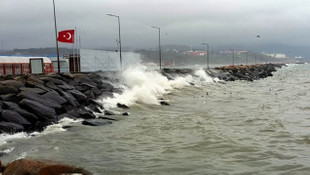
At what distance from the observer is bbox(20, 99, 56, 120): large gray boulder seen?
14072 mm

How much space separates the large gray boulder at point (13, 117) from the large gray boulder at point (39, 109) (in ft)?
2.87

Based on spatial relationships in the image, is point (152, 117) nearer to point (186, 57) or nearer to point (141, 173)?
point (141, 173)

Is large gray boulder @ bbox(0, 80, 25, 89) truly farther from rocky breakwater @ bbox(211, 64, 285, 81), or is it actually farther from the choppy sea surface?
rocky breakwater @ bbox(211, 64, 285, 81)

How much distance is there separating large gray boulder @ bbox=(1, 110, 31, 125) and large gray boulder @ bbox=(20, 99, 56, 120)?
2.87 feet

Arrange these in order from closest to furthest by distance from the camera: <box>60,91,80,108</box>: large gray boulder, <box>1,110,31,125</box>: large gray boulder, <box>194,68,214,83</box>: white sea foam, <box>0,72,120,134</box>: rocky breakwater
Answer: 1. <box>1,110,31,125</box>: large gray boulder
2. <box>0,72,120,134</box>: rocky breakwater
3. <box>60,91,80,108</box>: large gray boulder
4. <box>194,68,214,83</box>: white sea foam

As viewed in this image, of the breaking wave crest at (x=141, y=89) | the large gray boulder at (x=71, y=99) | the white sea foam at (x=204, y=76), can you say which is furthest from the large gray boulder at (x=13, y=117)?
the white sea foam at (x=204, y=76)

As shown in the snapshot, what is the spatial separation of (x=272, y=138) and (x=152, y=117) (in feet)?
21.4

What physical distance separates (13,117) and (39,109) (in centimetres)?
135

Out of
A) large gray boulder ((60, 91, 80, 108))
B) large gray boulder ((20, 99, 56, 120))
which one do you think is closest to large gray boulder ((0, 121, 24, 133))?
large gray boulder ((20, 99, 56, 120))

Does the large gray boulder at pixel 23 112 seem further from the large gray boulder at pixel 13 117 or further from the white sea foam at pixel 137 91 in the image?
the white sea foam at pixel 137 91

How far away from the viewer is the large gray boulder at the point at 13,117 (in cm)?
1290

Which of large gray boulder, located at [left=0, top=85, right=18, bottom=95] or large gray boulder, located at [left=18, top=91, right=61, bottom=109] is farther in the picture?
large gray boulder, located at [left=0, top=85, right=18, bottom=95]

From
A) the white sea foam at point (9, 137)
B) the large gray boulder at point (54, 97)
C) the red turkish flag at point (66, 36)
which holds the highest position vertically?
the red turkish flag at point (66, 36)

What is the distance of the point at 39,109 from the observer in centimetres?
1425
